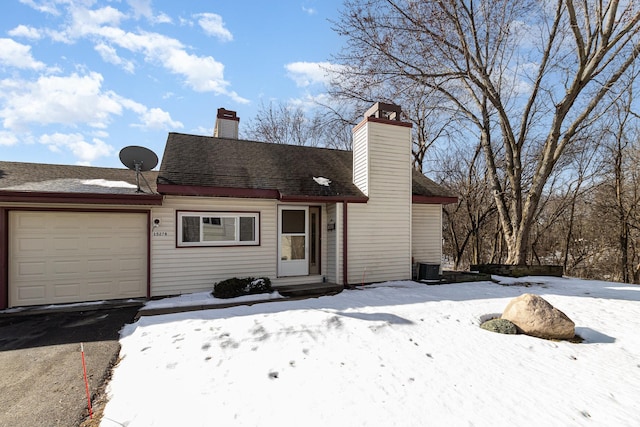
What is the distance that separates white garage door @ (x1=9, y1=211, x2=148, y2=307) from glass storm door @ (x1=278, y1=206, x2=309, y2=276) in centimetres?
323

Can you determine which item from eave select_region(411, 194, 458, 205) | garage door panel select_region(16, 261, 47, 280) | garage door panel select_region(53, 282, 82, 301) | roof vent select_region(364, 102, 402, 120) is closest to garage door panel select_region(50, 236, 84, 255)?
garage door panel select_region(16, 261, 47, 280)

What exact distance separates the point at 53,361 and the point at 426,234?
9098 millimetres

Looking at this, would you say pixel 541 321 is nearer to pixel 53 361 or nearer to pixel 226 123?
pixel 53 361

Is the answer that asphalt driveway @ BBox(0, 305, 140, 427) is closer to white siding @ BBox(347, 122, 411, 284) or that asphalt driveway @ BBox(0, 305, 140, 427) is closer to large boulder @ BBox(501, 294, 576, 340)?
white siding @ BBox(347, 122, 411, 284)

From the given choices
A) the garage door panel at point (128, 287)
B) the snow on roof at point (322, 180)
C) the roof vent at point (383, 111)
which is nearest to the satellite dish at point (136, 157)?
the garage door panel at point (128, 287)

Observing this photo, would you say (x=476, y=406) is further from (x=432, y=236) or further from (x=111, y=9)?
(x=111, y=9)

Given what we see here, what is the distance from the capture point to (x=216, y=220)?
758 cm

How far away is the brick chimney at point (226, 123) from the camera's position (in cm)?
1103

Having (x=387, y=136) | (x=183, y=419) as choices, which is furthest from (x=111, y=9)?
(x=183, y=419)

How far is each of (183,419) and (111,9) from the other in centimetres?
835

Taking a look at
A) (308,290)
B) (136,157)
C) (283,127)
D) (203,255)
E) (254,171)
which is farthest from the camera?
(283,127)

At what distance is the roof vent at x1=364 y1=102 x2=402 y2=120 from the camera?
8852mm

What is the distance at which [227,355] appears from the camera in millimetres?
3957

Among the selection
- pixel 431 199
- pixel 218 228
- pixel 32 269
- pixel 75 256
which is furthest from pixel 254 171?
pixel 431 199
